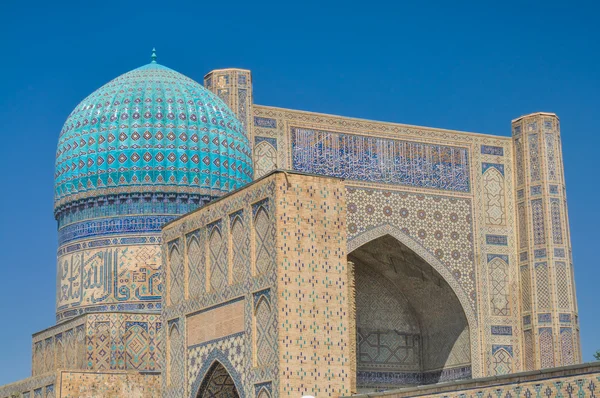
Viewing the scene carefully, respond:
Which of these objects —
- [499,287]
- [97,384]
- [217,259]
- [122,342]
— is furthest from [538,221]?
[97,384]

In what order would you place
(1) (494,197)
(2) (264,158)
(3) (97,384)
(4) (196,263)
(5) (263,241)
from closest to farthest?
1. (5) (263,241)
2. (4) (196,263)
3. (3) (97,384)
4. (2) (264,158)
5. (1) (494,197)

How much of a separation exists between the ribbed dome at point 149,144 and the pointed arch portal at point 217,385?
356 cm

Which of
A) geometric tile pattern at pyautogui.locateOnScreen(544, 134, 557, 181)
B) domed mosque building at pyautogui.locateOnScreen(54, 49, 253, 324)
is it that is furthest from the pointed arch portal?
geometric tile pattern at pyautogui.locateOnScreen(544, 134, 557, 181)

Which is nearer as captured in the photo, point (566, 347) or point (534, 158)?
point (566, 347)

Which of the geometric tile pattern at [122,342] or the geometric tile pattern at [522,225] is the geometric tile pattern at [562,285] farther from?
the geometric tile pattern at [122,342]

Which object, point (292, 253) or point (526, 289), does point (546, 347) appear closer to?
point (526, 289)

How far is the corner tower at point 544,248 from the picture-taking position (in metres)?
16.7

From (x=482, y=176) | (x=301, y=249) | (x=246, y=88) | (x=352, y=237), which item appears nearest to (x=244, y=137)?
(x=246, y=88)

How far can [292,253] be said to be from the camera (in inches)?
393

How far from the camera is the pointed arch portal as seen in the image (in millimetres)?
11102

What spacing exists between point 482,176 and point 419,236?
5.29 ft

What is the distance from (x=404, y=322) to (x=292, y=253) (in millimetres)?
7538

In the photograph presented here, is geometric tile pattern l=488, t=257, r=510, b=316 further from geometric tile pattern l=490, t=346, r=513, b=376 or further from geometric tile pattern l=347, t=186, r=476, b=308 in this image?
geometric tile pattern l=490, t=346, r=513, b=376

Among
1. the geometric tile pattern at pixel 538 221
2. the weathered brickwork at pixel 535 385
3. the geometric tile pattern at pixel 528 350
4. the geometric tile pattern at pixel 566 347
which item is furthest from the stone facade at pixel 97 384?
the geometric tile pattern at pixel 538 221
